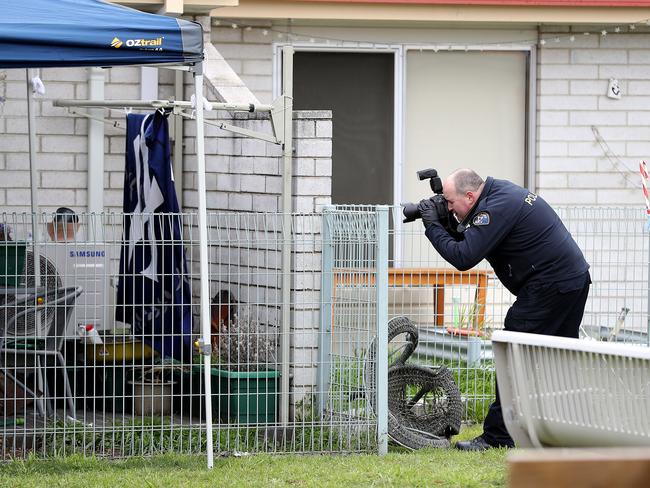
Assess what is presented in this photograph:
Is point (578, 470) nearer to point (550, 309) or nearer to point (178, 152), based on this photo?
point (550, 309)

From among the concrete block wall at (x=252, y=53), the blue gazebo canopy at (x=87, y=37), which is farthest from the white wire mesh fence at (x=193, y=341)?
the concrete block wall at (x=252, y=53)

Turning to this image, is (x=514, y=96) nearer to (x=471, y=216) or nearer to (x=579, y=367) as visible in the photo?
(x=471, y=216)

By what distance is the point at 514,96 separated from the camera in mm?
10758

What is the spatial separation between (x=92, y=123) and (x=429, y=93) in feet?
9.88

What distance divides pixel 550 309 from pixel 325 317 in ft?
4.30

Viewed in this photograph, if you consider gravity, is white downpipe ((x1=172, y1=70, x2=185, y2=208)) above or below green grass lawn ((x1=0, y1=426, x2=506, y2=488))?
above

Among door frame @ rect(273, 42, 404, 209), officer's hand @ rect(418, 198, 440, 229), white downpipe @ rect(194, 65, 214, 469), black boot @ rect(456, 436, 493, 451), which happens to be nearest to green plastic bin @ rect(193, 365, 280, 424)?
white downpipe @ rect(194, 65, 214, 469)

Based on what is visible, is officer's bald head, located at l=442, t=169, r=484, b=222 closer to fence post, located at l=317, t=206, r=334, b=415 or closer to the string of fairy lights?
fence post, located at l=317, t=206, r=334, b=415

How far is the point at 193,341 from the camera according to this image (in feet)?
23.7

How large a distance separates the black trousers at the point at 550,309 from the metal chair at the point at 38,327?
2487 mm

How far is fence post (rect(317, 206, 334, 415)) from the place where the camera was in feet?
23.5

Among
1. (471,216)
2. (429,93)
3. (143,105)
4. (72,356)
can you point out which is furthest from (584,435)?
(429,93)

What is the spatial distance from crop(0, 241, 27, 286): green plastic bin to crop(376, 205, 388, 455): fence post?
1969 millimetres

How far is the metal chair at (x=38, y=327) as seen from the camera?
6.70 metres
